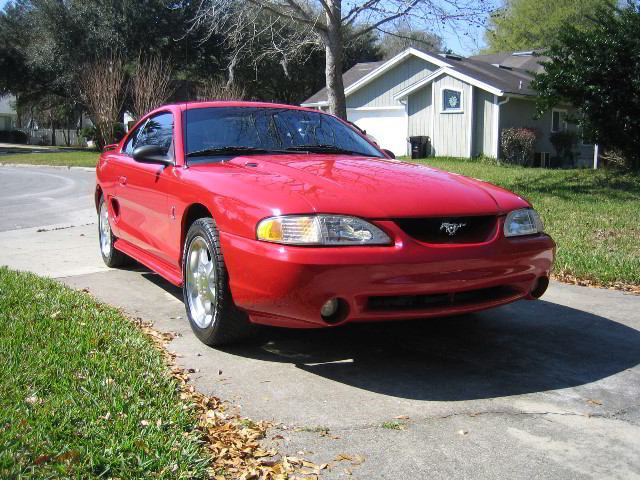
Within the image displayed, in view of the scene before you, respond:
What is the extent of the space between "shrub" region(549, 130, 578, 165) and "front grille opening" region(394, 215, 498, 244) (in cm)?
2485

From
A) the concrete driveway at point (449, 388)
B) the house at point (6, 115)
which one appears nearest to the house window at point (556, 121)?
the concrete driveway at point (449, 388)

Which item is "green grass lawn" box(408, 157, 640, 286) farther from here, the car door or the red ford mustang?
the car door

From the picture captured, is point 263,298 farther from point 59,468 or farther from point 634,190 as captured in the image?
point 634,190

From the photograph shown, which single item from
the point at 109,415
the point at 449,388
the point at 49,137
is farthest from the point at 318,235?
the point at 49,137

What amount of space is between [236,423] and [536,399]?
153 cm

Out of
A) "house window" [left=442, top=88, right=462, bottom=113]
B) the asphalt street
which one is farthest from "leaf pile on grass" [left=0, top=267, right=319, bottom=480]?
"house window" [left=442, top=88, right=462, bottom=113]

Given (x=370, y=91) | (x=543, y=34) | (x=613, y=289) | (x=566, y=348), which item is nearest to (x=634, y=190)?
(x=613, y=289)

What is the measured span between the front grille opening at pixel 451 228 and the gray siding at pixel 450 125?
22883 millimetres

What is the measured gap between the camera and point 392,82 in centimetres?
3048

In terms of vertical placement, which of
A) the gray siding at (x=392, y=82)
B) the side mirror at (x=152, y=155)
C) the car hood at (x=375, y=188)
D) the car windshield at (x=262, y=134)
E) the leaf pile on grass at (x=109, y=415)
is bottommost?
the leaf pile on grass at (x=109, y=415)

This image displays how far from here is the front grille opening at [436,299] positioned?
148 inches

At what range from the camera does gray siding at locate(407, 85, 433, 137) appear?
2806 cm

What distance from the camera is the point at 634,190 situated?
1342 cm

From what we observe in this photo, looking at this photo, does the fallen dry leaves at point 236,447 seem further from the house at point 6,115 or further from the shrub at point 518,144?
the house at point 6,115
